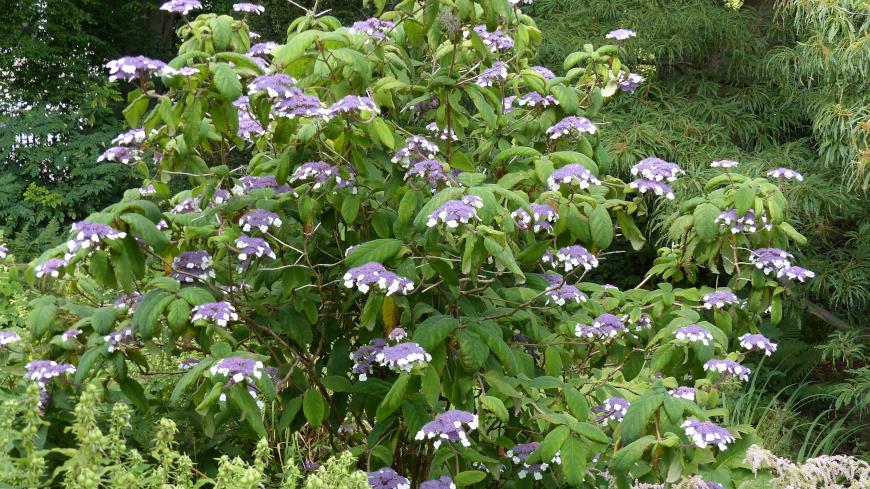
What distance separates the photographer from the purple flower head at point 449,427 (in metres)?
1.96

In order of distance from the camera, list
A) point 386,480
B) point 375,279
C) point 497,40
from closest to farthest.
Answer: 1. point 375,279
2. point 386,480
3. point 497,40

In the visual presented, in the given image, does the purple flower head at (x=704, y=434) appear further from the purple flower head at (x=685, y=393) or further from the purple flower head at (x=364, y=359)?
the purple flower head at (x=364, y=359)

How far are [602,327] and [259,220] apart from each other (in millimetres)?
909

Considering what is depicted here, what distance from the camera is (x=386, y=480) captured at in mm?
2160

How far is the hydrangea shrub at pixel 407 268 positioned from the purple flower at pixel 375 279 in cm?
1

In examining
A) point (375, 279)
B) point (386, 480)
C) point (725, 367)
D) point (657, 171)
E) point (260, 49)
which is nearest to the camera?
point (375, 279)

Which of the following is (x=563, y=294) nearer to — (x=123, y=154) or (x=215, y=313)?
(x=215, y=313)

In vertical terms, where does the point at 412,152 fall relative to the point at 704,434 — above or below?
above

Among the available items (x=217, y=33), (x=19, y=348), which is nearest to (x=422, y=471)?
(x=19, y=348)

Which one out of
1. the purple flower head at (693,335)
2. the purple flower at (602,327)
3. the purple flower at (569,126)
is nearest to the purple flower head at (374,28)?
the purple flower at (569,126)

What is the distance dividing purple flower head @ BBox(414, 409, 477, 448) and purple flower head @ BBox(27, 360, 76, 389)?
83 cm

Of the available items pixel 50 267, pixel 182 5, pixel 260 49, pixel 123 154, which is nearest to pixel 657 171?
pixel 260 49

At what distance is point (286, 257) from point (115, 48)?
7461 millimetres

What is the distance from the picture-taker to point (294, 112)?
1944 mm
